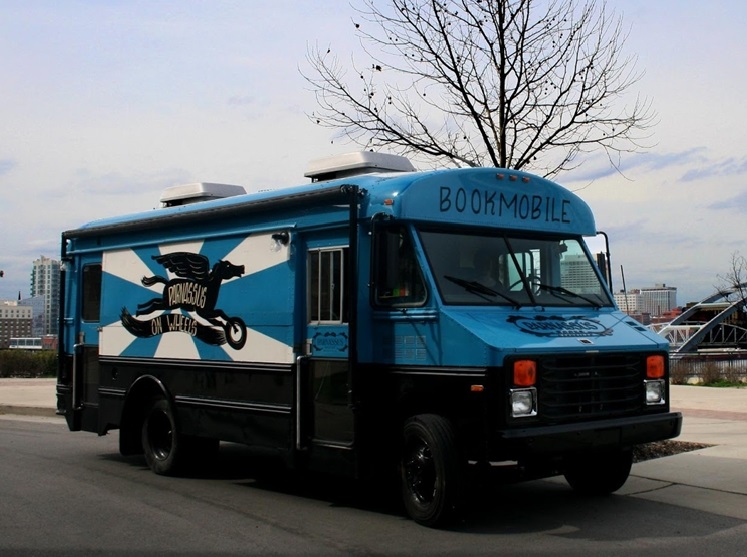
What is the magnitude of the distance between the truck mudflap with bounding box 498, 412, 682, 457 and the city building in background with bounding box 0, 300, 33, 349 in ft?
337

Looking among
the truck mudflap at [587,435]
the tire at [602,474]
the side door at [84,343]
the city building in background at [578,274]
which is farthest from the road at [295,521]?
the city building in background at [578,274]

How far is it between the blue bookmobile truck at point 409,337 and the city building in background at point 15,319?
100.0 metres

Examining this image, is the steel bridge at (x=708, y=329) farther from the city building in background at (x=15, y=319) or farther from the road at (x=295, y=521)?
the city building in background at (x=15, y=319)

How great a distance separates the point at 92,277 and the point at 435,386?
230 inches

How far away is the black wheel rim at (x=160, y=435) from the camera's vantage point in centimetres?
1028

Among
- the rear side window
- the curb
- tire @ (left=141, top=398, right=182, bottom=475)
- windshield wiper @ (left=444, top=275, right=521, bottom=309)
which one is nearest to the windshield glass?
windshield wiper @ (left=444, top=275, right=521, bottom=309)

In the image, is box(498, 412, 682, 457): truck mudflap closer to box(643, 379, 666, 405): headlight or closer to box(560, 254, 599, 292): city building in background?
box(643, 379, 666, 405): headlight

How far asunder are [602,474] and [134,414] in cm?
523

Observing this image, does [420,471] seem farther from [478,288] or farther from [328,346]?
[478,288]

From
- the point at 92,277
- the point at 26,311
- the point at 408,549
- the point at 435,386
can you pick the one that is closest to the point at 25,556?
the point at 408,549

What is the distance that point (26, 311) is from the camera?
112000 millimetres

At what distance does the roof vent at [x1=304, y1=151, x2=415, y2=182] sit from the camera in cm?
A: 883

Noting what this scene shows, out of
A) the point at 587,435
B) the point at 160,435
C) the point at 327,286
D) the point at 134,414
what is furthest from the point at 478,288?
the point at 134,414

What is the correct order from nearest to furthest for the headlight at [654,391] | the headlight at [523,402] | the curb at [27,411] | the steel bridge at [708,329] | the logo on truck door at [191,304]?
the headlight at [523,402] < the headlight at [654,391] < the logo on truck door at [191,304] < the curb at [27,411] < the steel bridge at [708,329]
